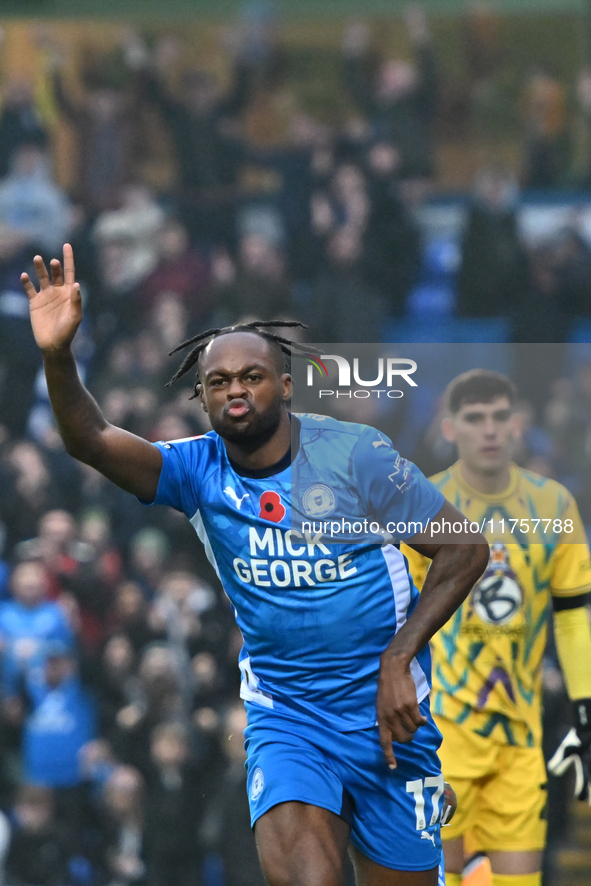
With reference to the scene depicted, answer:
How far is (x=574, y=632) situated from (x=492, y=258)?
646 centimetres

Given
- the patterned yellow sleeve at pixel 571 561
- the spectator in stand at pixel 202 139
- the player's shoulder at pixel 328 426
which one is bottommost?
the patterned yellow sleeve at pixel 571 561

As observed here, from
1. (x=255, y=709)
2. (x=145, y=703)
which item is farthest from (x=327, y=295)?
(x=255, y=709)

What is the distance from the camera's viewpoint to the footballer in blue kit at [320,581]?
4398mm

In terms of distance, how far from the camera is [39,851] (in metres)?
9.27

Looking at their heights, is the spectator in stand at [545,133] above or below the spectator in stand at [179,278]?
above

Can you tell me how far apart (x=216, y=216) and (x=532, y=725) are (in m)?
8.15

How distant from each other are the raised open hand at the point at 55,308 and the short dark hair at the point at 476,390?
7.94 feet

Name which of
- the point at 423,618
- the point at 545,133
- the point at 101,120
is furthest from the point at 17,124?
the point at 423,618

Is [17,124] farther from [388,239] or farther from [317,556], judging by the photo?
[317,556]

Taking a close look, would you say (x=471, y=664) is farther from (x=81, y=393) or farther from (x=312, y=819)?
(x=81, y=393)

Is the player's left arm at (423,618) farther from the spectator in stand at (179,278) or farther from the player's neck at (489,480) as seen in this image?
the spectator in stand at (179,278)

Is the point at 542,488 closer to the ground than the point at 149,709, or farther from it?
farther from it

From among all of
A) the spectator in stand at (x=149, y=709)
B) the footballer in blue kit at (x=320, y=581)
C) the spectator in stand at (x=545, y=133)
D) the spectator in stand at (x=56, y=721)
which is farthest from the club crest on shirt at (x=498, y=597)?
the spectator in stand at (x=545, y=133)

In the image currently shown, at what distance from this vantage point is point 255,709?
4645 mm
